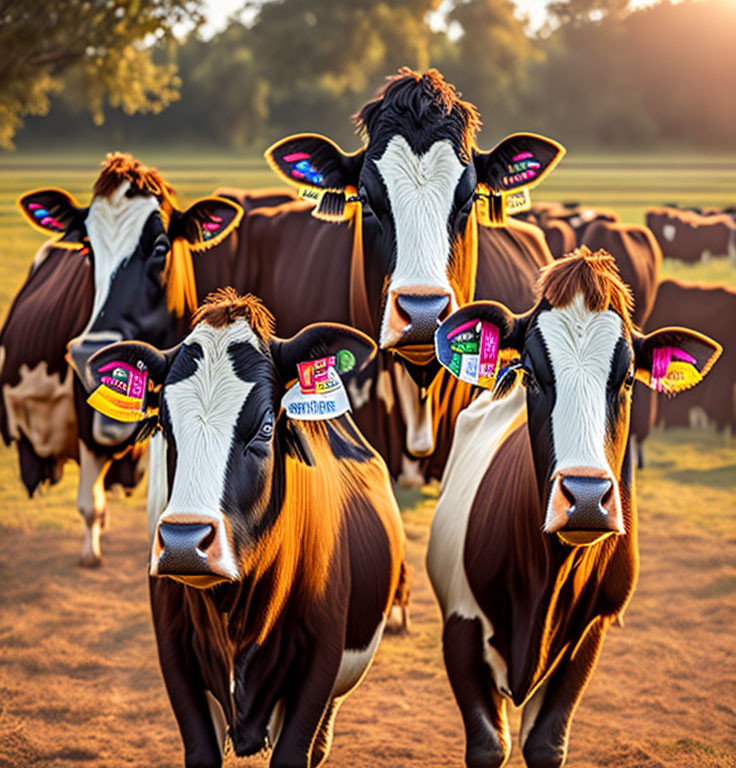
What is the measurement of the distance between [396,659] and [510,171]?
96.6 inches

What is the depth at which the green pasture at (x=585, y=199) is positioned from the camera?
8.00m

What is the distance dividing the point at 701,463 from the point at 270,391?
6.96 meters

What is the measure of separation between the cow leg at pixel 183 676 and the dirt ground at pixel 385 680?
3.08 ft

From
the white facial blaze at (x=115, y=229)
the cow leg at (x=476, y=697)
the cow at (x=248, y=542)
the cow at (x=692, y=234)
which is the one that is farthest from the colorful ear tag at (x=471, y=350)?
the cow at (x=692, y=234)

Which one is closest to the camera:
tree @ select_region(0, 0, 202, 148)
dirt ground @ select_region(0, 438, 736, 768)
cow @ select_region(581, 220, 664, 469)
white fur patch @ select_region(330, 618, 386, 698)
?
white fur patch @ select_region(330, 618, 386, 698)

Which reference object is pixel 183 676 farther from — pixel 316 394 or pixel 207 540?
pixel 316 394

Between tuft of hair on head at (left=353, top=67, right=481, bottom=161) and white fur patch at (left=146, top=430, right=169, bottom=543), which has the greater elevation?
tuft of hair on head at (left=353, top=67, right=481, bottom=161)

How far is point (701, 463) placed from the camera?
9.24 m

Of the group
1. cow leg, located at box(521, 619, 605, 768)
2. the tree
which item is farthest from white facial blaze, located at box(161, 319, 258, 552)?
the tree

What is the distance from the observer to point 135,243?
5.30 metres

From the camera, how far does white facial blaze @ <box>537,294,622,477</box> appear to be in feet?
10.4

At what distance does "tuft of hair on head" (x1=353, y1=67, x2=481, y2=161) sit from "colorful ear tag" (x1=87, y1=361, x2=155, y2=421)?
6.01 feet

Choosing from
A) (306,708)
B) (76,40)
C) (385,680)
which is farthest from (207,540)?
(76,40)

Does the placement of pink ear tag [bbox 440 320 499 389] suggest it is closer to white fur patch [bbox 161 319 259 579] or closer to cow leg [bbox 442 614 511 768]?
white fur patch [bbox 161 319 259 579]
